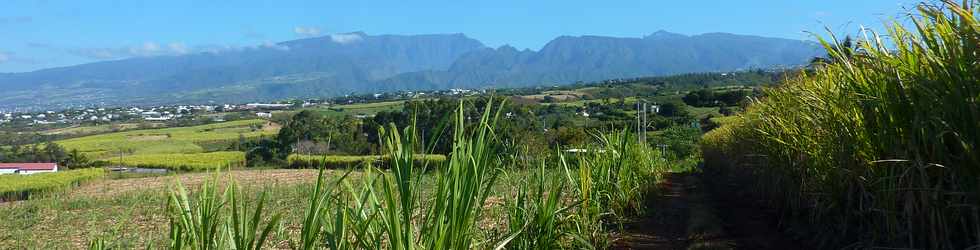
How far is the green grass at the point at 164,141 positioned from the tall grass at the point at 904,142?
53.0m

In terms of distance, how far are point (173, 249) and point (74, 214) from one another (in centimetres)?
1731

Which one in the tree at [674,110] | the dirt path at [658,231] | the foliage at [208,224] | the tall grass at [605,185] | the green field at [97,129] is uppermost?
the foliage at [208,224]

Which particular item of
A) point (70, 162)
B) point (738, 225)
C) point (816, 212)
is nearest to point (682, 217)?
point (738, 225)

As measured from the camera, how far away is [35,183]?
27188 millimetres

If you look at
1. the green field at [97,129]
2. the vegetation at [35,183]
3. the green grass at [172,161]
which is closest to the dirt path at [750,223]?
the vegetation at [35,183]

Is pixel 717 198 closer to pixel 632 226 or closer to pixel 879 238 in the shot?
pixel 632 226

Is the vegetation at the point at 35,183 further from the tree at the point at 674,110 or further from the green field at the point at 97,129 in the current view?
the green field at the point at 97,129

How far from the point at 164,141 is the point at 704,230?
63.6 metres

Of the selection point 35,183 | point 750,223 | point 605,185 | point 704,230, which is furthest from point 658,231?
point 35,183

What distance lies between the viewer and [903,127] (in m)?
3.03

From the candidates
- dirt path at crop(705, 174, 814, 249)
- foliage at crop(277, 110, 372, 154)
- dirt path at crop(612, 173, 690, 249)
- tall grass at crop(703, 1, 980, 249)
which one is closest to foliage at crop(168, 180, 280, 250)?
tall grass at crop(703, 1, 980, 249)

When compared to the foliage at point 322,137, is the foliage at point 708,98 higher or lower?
higher

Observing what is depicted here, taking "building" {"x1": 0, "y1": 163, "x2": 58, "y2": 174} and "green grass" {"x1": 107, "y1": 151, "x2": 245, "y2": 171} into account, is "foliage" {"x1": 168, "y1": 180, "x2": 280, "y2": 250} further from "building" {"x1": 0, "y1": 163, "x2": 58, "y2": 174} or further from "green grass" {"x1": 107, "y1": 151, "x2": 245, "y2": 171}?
"building" {"x1": 0, "y1": 163, "x2": 58, "y2": 174}

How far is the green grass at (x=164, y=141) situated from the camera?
54281 millimetres
